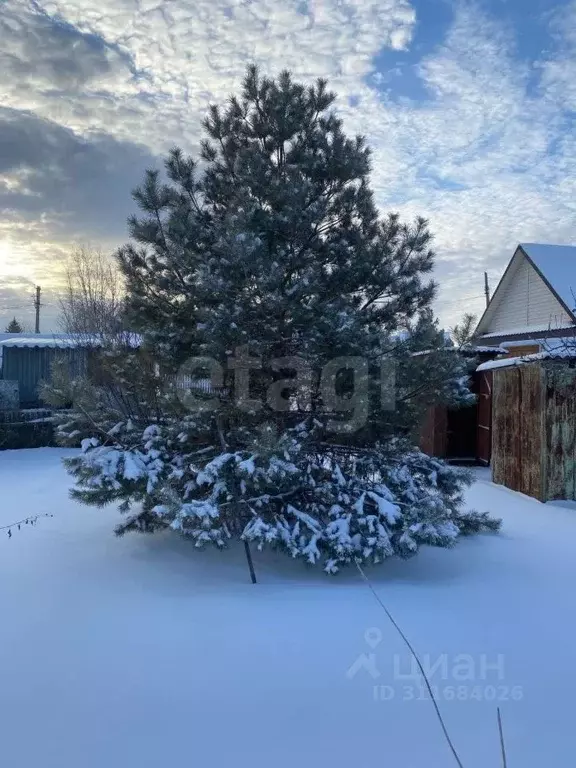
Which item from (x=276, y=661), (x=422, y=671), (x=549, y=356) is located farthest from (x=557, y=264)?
(x=276, y=661)

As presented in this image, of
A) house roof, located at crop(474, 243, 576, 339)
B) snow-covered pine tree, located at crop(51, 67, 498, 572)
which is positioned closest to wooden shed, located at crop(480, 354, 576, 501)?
snow-covered pine tree, located at crop(51, 67, 498, 572)

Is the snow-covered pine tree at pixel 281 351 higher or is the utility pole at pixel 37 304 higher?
the utility pole at pixel 37 304

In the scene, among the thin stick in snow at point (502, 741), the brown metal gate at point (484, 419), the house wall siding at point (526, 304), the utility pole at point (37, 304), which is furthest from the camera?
the utility pole at point (37, 304)

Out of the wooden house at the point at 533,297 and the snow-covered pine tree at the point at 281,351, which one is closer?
the snow-covered pine tree at the point at 281,351

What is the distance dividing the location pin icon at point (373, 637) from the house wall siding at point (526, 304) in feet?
41.6

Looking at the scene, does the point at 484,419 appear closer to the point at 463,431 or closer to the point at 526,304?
the point at 463,431

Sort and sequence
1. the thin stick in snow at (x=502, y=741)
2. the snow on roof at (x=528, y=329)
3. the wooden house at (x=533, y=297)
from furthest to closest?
the wooden house at (x=533, y=297) → the snow on roof at (x=528, y=329) → the thin stick in snow at (x=502, y=741)

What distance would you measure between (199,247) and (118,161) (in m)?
3.35

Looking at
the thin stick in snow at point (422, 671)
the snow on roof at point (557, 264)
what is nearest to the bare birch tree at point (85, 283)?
the snow on roof at point (557, 264)

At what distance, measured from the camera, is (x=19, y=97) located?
5.55m

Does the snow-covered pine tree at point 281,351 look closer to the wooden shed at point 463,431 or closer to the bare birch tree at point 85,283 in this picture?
the wooden shed at point 463,431

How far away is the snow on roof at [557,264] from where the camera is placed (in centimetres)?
1362

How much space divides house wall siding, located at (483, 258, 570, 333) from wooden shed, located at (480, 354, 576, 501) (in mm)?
8431

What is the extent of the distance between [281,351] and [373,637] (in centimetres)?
222
